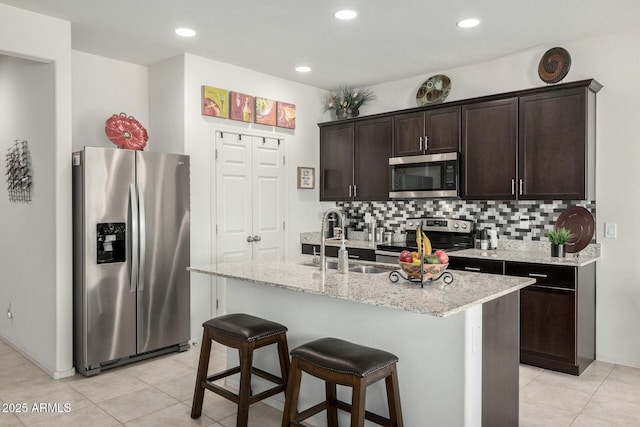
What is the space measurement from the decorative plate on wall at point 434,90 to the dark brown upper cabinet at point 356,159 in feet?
1.36

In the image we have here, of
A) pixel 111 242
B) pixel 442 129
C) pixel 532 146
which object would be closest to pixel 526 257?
pixel 532 146

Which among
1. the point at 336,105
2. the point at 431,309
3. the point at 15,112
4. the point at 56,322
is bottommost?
the point at 56,322

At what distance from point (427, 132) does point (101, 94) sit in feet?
10.5

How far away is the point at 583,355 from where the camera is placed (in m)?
3.69

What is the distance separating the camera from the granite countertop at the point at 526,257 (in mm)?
3625

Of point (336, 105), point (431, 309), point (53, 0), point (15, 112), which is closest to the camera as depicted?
point (431, 309)

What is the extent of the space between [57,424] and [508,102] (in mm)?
4183

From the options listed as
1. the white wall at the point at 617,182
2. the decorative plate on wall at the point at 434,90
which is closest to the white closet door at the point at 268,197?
the decorative plate on wall at the point at 434,90

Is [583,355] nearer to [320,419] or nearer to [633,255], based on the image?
[633,255]

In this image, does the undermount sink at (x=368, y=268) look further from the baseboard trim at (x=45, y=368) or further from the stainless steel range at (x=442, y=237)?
the baseboard trim at (x=45, y=368)

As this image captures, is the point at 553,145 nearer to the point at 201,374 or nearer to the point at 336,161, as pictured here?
the point at 336,161

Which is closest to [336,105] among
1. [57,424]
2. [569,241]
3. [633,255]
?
[569,241]

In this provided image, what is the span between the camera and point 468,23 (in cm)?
361

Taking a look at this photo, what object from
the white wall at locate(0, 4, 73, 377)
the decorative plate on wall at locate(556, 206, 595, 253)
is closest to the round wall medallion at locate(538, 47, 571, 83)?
the decorative plate on wall at locate(556, 206, 595, 253)
